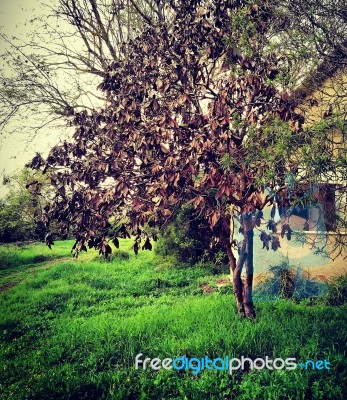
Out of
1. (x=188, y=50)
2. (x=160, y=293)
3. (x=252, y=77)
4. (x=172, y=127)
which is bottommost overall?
(x=160, y=293)

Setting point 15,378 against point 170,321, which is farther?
point 170,321

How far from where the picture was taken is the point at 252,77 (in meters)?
4.04

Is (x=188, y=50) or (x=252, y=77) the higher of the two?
(x=188, y=50)

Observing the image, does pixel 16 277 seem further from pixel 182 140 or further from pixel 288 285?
pixel 182 140

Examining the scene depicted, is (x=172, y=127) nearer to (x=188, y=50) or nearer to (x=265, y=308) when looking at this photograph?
(x=188, y=50)

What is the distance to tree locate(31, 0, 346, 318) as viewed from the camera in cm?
373

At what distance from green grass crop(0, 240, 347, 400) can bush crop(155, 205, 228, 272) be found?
360 centimetres

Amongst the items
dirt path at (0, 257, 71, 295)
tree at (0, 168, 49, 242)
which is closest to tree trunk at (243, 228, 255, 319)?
tree at (0, 168, 49, 242)

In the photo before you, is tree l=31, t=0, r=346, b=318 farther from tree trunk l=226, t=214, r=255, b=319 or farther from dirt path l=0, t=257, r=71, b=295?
dirt path l=0, t=257, r=71, b=295

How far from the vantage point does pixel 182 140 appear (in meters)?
4.34

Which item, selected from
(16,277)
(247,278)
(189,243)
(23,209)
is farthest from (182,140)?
(16,277)

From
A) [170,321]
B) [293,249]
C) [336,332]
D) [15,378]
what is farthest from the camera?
[293,249]

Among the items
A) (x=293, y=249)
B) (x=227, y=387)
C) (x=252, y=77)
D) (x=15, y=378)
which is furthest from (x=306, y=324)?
(x=15, y=378)

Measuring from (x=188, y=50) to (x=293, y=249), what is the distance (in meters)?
6.01
